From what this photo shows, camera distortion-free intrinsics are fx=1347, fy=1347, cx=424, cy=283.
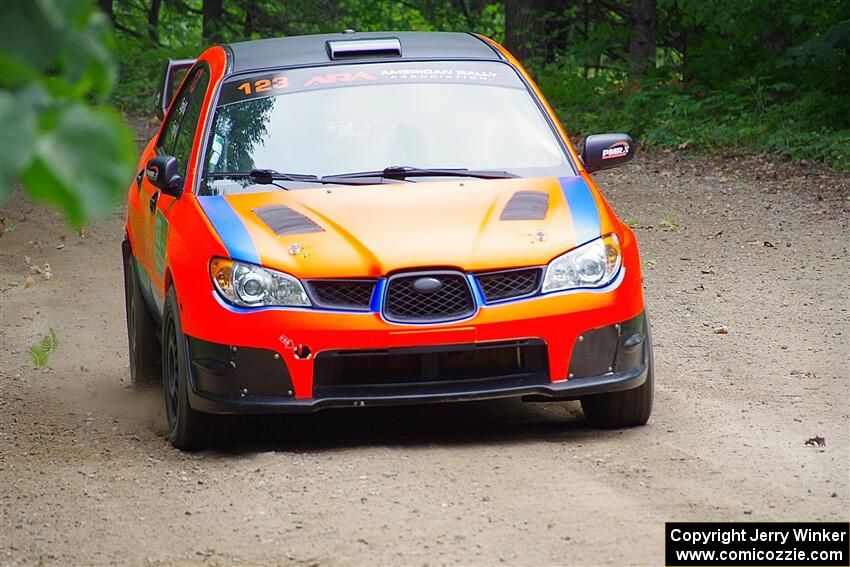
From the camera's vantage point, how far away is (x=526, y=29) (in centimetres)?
2142

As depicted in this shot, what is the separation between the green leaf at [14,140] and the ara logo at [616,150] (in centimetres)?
521

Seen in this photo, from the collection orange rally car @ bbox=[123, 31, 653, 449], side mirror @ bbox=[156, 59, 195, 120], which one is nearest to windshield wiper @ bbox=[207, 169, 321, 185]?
orange rally car @ bbox=[123, 31, 653, 449]

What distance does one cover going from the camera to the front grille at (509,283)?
5.30 m

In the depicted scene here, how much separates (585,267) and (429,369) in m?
0.75

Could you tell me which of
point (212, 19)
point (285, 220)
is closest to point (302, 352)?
point (285, 220)

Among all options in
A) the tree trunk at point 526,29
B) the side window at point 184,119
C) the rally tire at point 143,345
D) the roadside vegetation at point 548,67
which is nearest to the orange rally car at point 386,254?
the side window at point 184,119

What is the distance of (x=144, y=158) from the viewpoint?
8242 mm

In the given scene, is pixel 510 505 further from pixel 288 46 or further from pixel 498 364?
pixel 288 46

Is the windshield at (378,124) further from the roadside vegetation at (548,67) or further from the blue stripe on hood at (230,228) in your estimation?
the roadside vegetation at (548,67)

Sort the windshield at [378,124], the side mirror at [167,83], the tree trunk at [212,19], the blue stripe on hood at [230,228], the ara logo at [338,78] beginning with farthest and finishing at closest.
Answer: the tree trunk at [212,19] → the side mirror at [167,83] → the ara logo at [338,78] → the windshield at [378,124] → the blue stripe on hood at [230,228]

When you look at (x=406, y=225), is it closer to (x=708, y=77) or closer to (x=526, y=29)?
(x=708, y=77)

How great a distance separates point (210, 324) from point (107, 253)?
7.31 metres

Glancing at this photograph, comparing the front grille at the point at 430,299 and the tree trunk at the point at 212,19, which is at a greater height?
the front grille at the point at 430,299

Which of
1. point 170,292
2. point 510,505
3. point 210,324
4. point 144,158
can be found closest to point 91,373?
point 144,158
